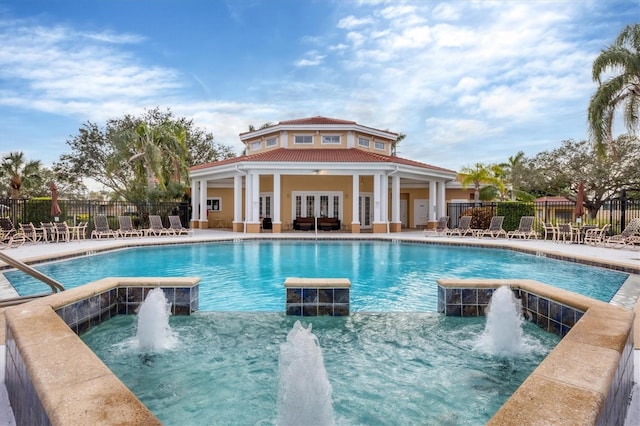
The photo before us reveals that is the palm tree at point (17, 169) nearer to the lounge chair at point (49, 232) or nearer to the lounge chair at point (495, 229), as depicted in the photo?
the lounge chair at point (49, 232)

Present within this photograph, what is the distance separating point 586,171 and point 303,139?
23.7m

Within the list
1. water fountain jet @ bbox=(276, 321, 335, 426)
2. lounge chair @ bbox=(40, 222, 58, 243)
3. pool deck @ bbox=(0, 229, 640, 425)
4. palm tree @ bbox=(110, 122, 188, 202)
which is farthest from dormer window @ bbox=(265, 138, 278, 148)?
water fountain jet @ bbox=(276, 321, 335, 426)

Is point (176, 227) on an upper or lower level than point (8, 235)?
upper

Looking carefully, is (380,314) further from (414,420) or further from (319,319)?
(414,420)

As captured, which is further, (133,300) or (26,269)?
(133,300)

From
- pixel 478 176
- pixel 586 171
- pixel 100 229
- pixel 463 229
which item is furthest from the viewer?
pixel 586 171

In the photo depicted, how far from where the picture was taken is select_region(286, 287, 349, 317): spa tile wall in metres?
5.51

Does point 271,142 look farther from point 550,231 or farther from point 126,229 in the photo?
point 550,231

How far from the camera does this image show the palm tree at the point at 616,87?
13172 millimetres

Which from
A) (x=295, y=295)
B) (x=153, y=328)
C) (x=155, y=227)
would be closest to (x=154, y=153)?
(x=155, y=227)

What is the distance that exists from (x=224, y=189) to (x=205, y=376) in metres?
24.9

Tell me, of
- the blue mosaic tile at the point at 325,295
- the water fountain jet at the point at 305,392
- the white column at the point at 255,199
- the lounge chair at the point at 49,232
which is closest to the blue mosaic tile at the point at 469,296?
the blue mosaic tile at the point at 325,295

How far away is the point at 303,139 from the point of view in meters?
24.3

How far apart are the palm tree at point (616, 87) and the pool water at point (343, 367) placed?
41.4ft
